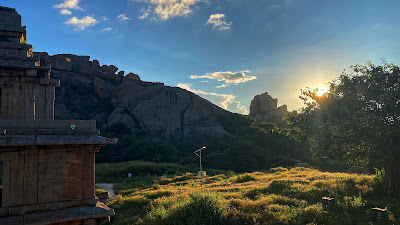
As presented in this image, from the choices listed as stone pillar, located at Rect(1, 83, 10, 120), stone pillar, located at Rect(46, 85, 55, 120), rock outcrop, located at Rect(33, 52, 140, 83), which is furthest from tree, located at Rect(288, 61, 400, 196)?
rock outcrop, located at Rect(33, 52, 140, 83)

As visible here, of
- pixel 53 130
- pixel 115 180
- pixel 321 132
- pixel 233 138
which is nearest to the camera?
pixel 53 130

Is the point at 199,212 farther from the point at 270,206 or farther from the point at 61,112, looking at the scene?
the point at 61,112

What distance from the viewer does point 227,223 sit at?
15867 millimetres

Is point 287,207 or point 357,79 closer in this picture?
point 287,207

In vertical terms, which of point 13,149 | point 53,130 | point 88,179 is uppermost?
point 53,130

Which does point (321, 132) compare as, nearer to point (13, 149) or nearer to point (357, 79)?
point (357, 79)

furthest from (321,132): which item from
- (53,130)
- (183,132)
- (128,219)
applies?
(183,132)

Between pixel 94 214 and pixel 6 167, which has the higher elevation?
pixel 6 167

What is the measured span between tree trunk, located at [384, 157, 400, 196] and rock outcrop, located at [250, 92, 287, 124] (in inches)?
2606

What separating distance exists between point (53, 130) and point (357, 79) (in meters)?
21.3

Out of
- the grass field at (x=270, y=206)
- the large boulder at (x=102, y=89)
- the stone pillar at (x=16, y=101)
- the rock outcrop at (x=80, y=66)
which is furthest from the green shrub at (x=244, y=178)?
the rock outcrop at (x=80, y=66)

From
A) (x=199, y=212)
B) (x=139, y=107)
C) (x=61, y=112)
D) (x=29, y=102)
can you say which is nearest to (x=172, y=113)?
(x=139, y=107)

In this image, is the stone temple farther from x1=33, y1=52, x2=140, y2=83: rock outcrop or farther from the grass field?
x1=33, y1=52, x2=140, y2=83: rock outcrop

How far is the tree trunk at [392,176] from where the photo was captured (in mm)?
19922
